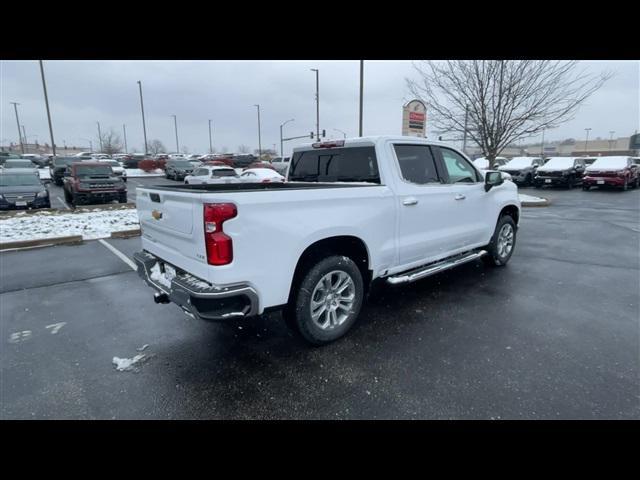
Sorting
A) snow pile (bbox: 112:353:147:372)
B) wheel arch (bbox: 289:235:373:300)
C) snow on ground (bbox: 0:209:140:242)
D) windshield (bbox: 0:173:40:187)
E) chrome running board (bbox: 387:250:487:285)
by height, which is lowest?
snow pile (bbox: 112:353:147:372)

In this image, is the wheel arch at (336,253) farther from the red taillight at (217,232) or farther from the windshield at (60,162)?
the windshield at (60,162)

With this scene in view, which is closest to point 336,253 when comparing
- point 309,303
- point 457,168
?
point 309,303

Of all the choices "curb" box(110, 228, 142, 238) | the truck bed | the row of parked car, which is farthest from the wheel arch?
the row of parked car

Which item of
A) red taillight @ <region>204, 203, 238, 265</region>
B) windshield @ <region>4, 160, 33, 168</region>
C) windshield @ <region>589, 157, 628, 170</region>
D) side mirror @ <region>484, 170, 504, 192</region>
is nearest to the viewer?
red taillight @ <region>204, 203, 238, 265</region>

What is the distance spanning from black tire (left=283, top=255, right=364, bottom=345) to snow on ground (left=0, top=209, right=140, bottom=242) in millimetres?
5807

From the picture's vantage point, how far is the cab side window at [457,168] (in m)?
4.91

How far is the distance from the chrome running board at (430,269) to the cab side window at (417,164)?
1.05 m

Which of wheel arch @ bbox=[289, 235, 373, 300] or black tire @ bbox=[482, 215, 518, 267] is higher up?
wheel arch @ bbox=[289, 235, 373, 300]

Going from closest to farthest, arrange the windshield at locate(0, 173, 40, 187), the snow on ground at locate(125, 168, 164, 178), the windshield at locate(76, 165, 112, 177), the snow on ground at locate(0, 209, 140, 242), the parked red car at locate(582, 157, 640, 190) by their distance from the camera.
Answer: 1. the snow on ground at locate(0, 209, 140, 242)
2. the windshield at locate(0, 173, 40, 187)
3. the windshield at locate(76, 165, 112, 177)
4. the parked red car at locate(582, 157, 640, 190)
5. the snow on ground at locate(125, 168, 164, 178)

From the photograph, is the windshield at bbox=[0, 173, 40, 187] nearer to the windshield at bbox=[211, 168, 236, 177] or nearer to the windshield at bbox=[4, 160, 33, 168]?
the windshield at bbox=[211, 168, 236, 177]

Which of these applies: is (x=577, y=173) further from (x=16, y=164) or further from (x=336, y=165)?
(x=16, y=164)

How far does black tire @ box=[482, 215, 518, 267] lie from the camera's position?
229 inches

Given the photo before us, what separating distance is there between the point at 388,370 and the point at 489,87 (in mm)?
13726

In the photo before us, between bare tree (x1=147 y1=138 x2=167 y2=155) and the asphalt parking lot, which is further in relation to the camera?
bare tree (x1=147 y1=138 x2=167 y2=155)
